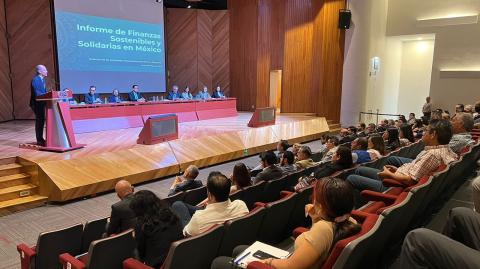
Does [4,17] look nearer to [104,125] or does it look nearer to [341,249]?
[104,125]

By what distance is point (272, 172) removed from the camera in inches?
131

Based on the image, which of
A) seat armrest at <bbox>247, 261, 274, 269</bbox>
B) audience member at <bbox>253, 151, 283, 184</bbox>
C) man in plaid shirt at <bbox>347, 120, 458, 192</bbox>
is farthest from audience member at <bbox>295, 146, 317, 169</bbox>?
seat armrest at <bbox>247, 261, 274, 269</bbox>

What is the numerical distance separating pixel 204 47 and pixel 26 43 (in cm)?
516

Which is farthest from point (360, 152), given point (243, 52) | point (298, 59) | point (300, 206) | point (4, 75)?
point (243, 52)

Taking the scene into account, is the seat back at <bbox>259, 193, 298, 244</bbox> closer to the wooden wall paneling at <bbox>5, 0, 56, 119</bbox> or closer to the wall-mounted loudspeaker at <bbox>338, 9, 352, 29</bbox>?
the wooden wall paneling at <bbox>5, 0, 56, 119</bbox>

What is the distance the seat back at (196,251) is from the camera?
1.73 m

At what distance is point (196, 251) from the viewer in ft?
6.03

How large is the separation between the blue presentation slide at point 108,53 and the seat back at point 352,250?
26.9ft

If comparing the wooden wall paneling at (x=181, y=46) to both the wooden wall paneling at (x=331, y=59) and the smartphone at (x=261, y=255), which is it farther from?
the smartphone at (x=261, y=255)

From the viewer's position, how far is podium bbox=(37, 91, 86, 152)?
194 inches

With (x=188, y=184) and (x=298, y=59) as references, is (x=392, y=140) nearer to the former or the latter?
(x=188, y=184)

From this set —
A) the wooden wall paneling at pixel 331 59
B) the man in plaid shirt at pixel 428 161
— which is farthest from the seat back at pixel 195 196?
the wooden wall paneling at pixel 331 59

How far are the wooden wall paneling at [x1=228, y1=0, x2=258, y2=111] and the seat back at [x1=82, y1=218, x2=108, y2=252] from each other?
9940mm

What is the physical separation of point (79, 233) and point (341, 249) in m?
1.93
